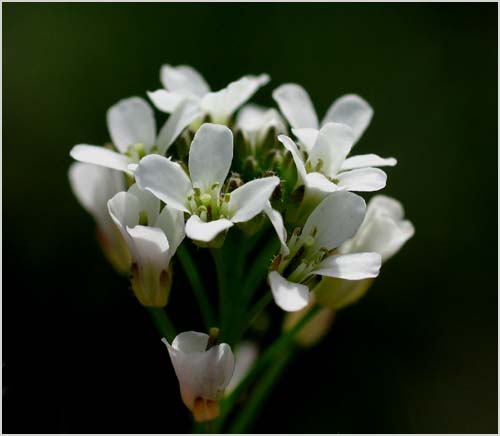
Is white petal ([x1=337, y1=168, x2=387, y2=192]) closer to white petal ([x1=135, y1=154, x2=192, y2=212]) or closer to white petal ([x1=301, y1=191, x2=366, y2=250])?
white petal ([x1=301, y1=191, x2=366, y2=250])

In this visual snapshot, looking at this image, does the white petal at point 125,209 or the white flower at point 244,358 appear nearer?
the white petal at point 125,209

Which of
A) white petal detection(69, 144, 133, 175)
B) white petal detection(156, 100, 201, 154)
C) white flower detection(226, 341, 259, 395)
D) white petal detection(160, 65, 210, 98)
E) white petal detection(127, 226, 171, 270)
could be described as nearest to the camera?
white petal detection(127, 226, 171, 270)

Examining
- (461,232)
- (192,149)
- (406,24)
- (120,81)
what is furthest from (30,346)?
(406,24)

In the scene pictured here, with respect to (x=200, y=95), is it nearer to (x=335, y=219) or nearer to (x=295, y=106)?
(x=295, y=106)

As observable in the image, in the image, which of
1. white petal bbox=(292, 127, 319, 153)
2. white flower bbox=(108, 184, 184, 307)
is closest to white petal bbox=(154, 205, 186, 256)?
Answer: white flower bbox=(108, 184, 184, 307)

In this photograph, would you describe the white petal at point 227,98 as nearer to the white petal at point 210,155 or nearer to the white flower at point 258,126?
the white flower at point 258,126

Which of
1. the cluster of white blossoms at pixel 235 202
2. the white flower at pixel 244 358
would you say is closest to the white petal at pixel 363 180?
the cluster of white blossoms at pixel 235 202

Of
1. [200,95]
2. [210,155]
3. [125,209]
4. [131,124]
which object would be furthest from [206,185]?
[200,95]
